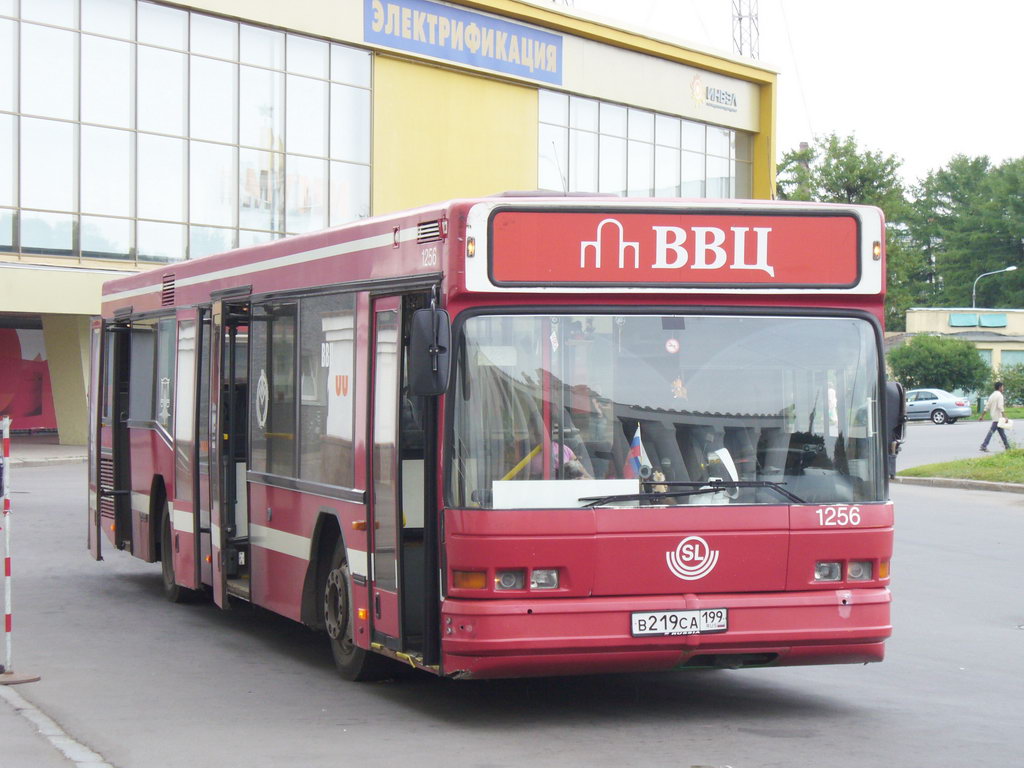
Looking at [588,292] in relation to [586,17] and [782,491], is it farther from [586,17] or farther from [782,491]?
[586,17]

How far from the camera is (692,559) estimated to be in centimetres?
776

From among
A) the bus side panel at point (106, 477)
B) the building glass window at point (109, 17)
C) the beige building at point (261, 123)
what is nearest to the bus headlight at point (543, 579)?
the bus side panel at point (106, 477)

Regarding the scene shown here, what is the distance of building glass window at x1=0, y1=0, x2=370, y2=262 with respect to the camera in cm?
3606

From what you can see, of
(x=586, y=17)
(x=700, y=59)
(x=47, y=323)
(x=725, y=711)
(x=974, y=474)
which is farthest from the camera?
(x=700, y=59)

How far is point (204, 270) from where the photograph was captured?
1202cm

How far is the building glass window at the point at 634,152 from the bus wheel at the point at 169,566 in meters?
32.3

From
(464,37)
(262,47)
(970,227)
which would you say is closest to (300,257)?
(262,47)

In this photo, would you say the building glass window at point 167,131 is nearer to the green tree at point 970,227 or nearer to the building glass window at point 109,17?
the building glass window at point 109,17

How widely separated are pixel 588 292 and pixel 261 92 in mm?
34060

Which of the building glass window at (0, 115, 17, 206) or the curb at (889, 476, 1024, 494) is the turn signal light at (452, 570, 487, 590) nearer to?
the curb at (889, 476, 1024, 494)

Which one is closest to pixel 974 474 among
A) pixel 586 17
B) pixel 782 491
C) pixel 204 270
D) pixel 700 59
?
pixel 204 270

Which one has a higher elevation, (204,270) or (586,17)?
(586,17)

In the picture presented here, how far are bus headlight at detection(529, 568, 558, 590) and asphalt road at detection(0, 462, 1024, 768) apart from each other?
0.77m

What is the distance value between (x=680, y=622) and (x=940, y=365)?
62.0m
